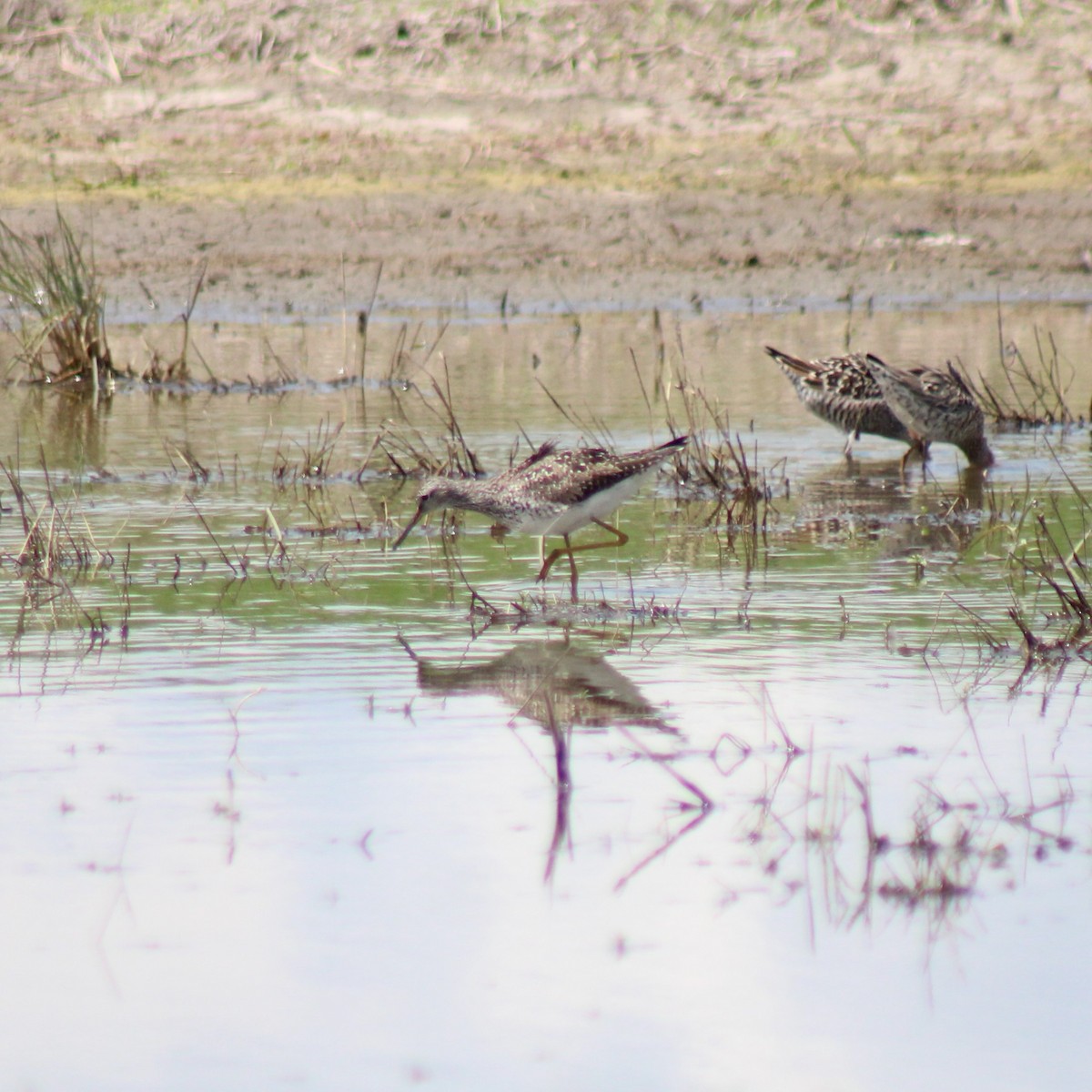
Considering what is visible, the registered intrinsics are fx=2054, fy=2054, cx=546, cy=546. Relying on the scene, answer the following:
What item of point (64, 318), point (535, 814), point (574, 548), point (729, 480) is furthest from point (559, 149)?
point (535, 814)

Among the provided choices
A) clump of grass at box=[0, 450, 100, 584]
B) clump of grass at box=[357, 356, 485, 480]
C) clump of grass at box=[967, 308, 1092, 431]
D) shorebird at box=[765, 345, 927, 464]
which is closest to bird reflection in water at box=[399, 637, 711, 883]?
clump of grass at box=[0, 450, 100, 584]

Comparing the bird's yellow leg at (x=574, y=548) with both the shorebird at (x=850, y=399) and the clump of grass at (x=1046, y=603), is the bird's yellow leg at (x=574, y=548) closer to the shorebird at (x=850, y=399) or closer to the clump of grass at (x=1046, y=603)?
the clump of grass at (x=1046, y=603)

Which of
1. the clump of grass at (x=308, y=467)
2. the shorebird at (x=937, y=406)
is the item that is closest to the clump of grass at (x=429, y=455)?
the clump of grass at (x=308, y=467)

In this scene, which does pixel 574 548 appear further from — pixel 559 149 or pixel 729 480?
pixel 559 149

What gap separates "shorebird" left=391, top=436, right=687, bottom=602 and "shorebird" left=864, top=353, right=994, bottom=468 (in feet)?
10.0

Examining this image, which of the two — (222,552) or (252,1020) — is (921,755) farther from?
(222,552)

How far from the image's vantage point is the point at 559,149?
22.0 meters

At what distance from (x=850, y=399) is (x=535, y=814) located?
23.8 ft

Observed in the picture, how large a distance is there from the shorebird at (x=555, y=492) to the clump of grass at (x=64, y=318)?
222 inches

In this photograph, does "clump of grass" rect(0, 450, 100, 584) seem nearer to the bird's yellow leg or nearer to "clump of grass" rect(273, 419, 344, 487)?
the bird's yellow leg

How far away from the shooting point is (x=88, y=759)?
5688 millimetres

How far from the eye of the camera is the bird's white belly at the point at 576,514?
27.0ft

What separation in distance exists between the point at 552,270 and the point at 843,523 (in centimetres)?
1070

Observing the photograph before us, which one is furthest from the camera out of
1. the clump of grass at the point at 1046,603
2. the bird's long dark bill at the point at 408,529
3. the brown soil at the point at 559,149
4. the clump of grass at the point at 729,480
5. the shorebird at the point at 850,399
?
the brown soil at the point at 559,149
